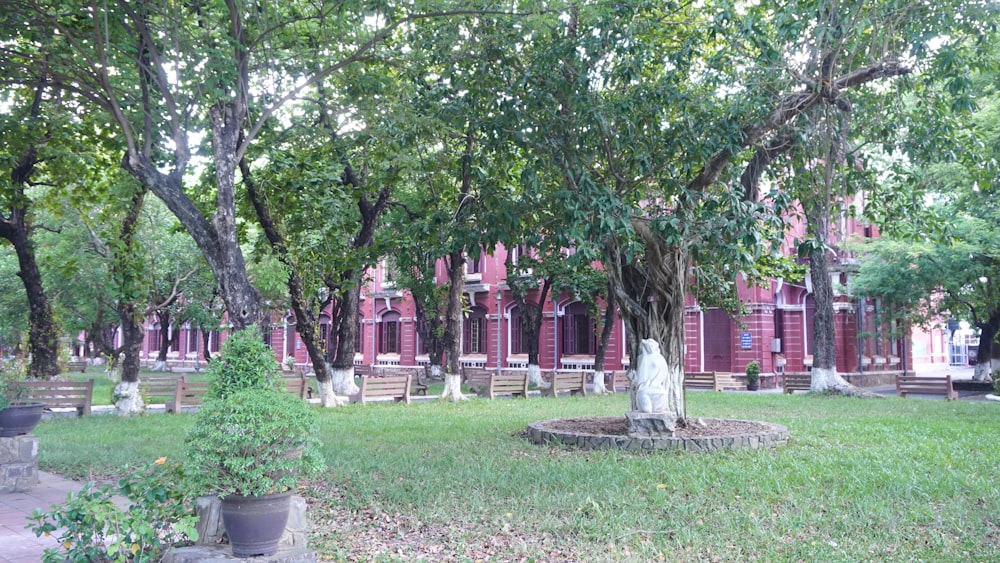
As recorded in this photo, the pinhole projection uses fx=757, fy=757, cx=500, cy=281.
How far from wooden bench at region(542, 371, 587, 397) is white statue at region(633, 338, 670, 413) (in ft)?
35.5

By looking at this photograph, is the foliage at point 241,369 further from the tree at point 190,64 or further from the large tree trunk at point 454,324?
the large tree trunk at point 454,324

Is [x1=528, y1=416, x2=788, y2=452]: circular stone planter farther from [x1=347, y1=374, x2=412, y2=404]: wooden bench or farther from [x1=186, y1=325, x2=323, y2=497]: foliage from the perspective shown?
[x1=347, y1=374, x2=412, y2=404]: wooden bench

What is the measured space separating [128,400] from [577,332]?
18.6 meters

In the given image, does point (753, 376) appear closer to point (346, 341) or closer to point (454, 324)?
point (454, 324)

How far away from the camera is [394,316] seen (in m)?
38.0

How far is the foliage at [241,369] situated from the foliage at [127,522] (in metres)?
0.73

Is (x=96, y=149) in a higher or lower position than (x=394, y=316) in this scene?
higher

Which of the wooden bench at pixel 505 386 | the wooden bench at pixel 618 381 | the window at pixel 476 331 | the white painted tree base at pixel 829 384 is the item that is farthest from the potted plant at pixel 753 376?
the window at pixel 476 331

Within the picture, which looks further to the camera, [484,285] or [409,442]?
[484,285]

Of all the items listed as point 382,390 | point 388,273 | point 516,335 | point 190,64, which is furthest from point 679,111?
point 516,335

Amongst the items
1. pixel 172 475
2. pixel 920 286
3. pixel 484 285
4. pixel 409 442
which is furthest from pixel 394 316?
pixel 172 475

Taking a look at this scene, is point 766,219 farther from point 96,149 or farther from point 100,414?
point 100,414

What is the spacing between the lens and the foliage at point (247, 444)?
482 centimetres

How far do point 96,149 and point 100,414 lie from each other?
19.0 ft
